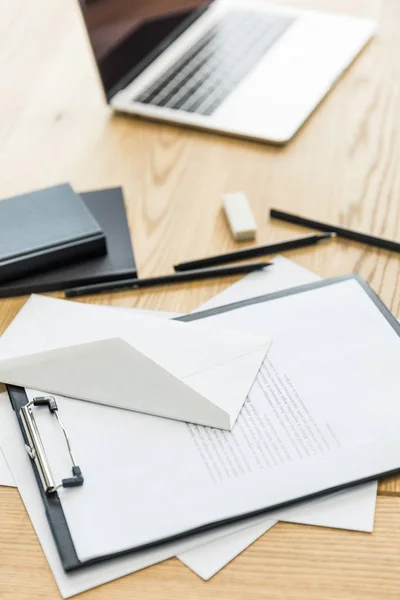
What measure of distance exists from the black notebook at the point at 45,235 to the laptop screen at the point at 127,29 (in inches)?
10.9

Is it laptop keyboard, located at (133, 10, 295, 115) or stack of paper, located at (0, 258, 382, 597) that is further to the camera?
laptop keyboard, located at (133, 10, 295, 115)

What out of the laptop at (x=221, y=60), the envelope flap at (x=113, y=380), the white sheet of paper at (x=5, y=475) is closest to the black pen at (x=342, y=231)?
the laptop at (x=221, y=60)

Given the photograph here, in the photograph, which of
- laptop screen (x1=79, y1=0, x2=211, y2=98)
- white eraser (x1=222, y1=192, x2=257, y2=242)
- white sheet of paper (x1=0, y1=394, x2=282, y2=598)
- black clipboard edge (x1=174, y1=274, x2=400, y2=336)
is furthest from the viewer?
laptop screen (x1=79, y1=0, x2=211, y2=98)

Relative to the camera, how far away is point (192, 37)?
115 centimetres

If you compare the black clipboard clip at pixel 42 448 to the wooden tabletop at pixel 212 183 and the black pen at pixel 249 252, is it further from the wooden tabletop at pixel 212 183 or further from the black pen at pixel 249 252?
the black pen at pixel 249 252

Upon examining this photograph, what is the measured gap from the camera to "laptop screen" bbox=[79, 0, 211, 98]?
3.21 feet

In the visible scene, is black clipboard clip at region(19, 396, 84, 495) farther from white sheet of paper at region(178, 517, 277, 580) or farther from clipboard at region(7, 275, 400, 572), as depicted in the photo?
white sheet of paper at region(178, 517, 277, 580)

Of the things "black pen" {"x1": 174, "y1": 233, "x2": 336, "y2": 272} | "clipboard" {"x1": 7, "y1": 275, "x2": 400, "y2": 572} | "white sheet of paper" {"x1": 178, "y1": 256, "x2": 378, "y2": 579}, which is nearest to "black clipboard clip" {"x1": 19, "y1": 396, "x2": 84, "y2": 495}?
"clipboard" {"x1": 7, "y1": 275, "x2": 400, "y2": 572}

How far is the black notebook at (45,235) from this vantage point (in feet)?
2.58

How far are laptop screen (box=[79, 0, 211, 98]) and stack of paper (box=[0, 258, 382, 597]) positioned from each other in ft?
1.38

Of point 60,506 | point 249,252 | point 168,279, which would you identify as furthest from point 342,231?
point 60,506

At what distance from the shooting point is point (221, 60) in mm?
1105

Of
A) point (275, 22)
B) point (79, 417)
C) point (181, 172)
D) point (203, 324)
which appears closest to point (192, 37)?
point (275, 22)

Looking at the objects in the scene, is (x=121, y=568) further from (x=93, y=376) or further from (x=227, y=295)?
(x=227, y=295)
